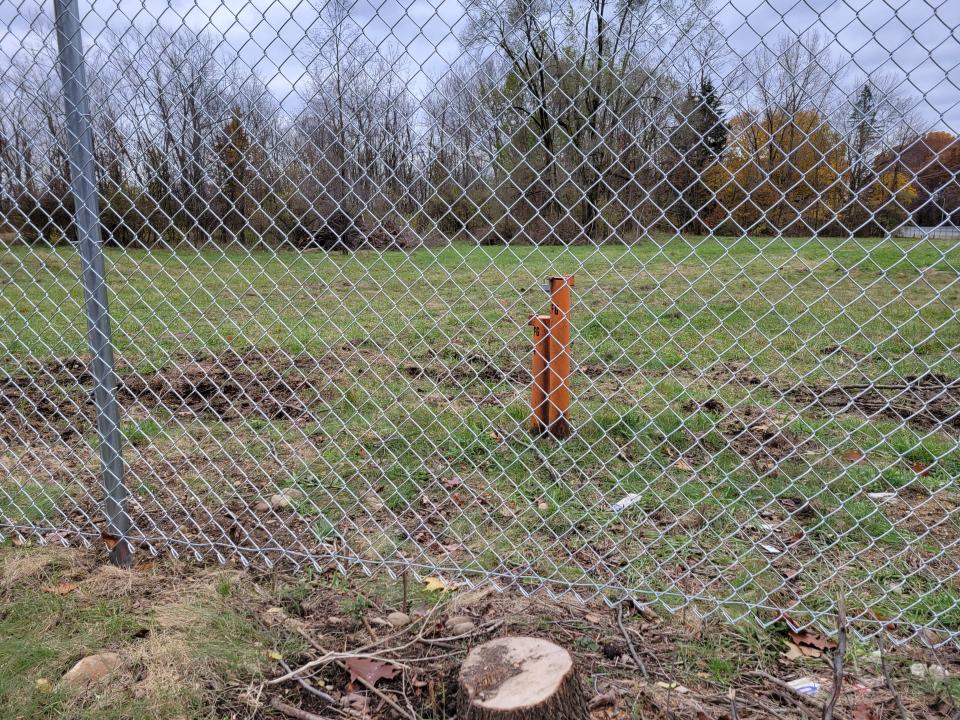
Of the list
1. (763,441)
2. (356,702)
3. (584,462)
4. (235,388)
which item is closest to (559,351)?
(584,462)

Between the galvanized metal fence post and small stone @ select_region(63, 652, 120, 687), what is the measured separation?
657mm

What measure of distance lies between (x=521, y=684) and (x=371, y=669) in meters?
0.55

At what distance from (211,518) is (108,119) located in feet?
5.10

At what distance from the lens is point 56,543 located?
2746 millimetres

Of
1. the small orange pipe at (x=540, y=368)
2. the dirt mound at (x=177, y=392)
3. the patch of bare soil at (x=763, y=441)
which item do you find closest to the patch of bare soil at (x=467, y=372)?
the dirt mound at (x=177, y=392)

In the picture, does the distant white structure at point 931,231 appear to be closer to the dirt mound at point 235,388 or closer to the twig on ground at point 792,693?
the twig on ground at point 792,693

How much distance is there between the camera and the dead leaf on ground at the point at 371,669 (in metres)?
1.99


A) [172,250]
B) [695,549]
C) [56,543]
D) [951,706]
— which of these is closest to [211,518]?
[56,543]

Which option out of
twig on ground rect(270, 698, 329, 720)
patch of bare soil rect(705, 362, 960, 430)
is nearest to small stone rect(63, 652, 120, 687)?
twig on ground rect(270, 698, 329, 720)

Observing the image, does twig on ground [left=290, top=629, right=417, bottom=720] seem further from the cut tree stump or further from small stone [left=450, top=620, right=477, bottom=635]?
→ small stone [left=450, top=620, right=477, bottom=635]

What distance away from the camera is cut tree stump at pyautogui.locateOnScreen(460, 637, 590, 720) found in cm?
161

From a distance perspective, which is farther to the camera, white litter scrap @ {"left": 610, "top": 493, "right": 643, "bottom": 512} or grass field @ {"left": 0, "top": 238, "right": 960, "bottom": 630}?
white litter scrap @ {"left": 610, "top": 493, "right": 643, "bottom": 512}

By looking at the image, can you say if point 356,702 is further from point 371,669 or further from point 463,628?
point 463,628

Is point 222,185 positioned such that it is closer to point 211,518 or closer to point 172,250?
point 172,250
